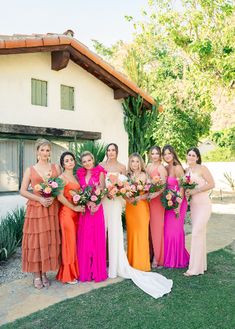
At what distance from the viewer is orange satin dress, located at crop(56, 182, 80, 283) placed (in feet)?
17.9

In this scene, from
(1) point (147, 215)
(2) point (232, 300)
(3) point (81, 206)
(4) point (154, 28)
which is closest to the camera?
(2) point (232, 300)

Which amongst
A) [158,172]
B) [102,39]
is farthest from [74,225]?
[102,39]

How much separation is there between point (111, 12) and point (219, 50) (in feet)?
21.8

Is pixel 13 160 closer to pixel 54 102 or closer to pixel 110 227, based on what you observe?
pixel 54 102

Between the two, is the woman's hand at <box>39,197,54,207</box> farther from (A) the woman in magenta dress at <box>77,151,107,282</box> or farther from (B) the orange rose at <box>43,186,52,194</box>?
(A) the woman in magenta dress at <box>77,151,107,282</box>

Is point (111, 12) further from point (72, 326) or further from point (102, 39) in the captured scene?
point (102, 39)

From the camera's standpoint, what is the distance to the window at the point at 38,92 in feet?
29.4

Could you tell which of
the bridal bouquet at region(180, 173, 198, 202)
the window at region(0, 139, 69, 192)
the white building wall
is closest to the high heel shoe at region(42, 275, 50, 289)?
the bridal bouquet at region(180, 173, 198, 202)

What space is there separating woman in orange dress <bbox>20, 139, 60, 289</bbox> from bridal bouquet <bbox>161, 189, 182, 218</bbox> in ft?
6.02

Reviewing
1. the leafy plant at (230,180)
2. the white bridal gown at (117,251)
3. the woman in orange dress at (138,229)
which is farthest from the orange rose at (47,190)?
the leafy plant at (230,180)

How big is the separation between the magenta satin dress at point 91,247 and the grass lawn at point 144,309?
1.36 ft

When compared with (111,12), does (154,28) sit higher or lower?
lower

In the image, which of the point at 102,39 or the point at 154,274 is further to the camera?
the point at 102,39

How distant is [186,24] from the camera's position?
13.1 metres
